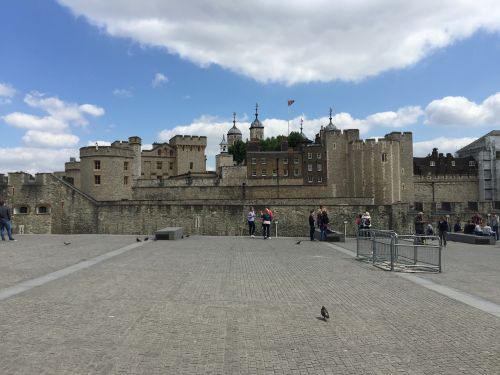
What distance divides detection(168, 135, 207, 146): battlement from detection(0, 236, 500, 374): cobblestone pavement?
3093 inches

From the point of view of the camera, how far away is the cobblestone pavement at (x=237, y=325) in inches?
209


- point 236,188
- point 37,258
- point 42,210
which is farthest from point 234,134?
point 37,258

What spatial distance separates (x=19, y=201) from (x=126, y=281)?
28.7m

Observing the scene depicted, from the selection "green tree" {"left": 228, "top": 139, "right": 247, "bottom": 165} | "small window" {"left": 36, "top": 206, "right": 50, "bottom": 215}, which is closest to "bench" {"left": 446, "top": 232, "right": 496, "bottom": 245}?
"small window" {"left": 36, "top": 206, "right": 50, "bottom": 215}

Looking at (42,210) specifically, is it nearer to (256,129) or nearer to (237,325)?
(237,325)

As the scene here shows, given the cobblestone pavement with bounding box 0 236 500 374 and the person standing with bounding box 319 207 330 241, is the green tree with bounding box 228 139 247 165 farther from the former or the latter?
the cobblestone pavement with bounding box 0 236 500 374

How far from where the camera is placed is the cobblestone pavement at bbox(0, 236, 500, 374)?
5305 mm

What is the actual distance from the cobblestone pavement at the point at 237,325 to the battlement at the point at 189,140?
78550 millimetres

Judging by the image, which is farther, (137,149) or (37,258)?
(137,149)

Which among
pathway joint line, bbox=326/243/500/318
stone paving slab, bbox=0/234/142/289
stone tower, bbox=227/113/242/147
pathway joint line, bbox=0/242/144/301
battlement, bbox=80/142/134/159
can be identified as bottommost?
pathway joint line, bbox=326/243/500/318

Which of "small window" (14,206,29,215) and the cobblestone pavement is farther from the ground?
"small window" (14,206,29,215)

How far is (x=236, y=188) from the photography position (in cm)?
5728

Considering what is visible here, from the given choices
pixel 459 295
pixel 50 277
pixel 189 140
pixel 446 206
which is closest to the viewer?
pixel 459 295

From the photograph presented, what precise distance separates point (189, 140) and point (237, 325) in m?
84.4
